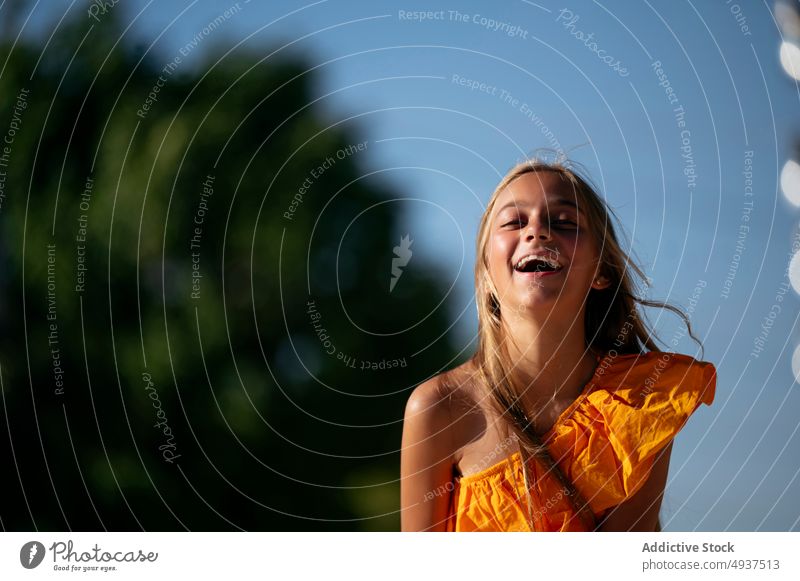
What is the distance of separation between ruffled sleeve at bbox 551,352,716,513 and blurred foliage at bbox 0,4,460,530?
3.17ft

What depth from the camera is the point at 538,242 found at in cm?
178

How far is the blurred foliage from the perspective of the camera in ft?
9.11

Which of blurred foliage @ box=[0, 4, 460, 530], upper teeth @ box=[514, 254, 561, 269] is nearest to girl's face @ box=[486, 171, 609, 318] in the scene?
upper teeth @ box=[514, 254, 561, 269]

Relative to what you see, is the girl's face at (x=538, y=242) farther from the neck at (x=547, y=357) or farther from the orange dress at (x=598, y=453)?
the orange dress at (x=598, y=453)

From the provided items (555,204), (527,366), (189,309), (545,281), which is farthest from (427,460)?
(189,309)

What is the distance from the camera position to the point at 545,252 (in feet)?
5.88

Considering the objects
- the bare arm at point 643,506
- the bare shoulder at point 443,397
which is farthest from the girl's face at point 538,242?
the bare arm at point 643,506

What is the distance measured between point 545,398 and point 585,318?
0.67ft

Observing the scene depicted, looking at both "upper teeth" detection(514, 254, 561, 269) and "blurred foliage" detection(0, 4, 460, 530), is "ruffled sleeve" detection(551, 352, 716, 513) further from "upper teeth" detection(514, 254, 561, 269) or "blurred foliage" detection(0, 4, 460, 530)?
"blurred foliage" detection(0, 4, 460, 530)

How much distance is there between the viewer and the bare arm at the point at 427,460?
174 cm

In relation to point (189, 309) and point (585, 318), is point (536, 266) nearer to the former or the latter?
point (585, 318)
